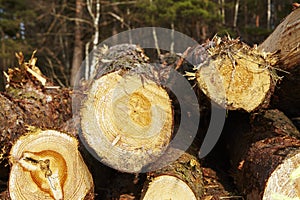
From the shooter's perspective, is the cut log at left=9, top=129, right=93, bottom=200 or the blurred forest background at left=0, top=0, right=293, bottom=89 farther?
the blurred forest background at left=0, top=0, right=293, bottom=89

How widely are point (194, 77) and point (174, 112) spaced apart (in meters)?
0.35

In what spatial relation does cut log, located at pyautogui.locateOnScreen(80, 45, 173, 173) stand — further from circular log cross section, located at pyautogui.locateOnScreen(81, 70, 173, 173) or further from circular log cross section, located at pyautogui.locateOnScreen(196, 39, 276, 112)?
circular log cross section, located at pyautogui.locateOnScreen(196, 39, 276, 112)

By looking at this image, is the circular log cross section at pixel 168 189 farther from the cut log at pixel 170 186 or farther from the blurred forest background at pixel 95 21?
the blurred forest background at pixel 95 21

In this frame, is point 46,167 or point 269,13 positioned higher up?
point 269,13

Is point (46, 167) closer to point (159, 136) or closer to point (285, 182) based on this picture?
point (159, 136)

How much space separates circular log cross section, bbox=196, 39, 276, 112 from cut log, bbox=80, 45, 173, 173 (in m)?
0.34

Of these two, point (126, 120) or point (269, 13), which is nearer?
point (126, 120)

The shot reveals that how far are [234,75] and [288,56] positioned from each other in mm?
525

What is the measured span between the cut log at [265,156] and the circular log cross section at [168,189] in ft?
1.49

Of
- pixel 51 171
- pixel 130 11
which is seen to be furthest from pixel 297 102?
pixel 130 11

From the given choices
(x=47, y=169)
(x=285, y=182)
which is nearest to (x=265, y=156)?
(x=285, y=182)

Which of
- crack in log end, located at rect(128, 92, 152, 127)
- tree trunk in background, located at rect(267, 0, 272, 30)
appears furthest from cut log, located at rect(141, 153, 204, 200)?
tree trunk in background, located at rect(267, 0, 272, 30)

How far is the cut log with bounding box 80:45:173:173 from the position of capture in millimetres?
2416

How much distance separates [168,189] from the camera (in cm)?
217
